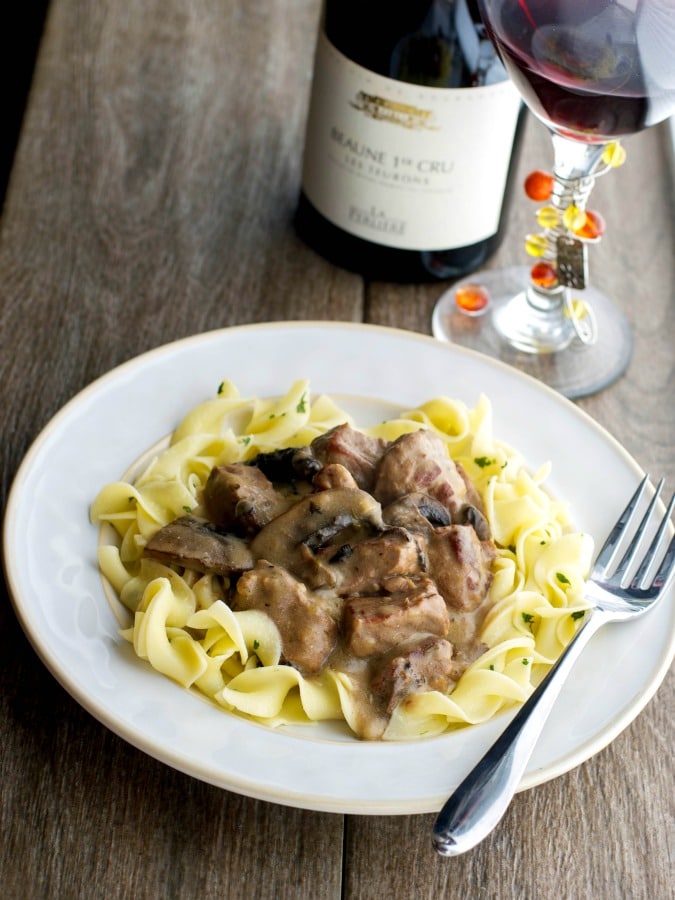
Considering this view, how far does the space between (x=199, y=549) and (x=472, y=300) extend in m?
1.41

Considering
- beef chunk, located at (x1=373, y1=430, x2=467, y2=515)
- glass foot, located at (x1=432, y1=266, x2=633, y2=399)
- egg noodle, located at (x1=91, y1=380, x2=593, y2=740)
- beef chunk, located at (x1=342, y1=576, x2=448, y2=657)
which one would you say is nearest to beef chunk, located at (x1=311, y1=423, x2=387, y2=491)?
beef chunk, located at (x1=373, y1=430, x2=467, y2=515)

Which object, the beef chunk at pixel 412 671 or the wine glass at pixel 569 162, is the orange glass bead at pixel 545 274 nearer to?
the wine glass at pixel 569 162

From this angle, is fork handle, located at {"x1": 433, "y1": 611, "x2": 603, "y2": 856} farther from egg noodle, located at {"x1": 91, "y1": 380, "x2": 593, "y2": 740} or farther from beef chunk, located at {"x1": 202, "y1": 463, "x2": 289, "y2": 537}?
A: beef chunk, located at {"x1": 202, "y1": 463, "x2": 289, "y2": 537}

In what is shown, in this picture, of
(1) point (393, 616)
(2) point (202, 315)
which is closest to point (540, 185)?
(2) point (202, 315)

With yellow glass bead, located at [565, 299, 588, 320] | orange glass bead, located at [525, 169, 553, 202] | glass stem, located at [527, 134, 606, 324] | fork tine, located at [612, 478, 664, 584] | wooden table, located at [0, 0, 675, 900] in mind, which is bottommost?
wooden table, located at [0, 0, 675, 900]

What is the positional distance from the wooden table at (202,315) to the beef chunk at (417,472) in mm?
589

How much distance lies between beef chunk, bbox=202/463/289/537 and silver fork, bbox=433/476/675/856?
2.00ft

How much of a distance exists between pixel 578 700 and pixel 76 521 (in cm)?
101

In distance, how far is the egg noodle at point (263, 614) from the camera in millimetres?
1909

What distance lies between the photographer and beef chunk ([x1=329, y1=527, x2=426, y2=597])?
2.02 meters

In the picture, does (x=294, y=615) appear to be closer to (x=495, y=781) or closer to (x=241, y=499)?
(x=241, y=499)

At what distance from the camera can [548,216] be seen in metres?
2.89

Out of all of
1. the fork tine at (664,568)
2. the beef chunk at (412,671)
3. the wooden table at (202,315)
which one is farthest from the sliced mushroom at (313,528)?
the fork tine at (664,568)

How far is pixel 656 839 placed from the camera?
2.01 meters
